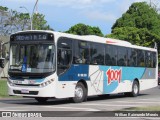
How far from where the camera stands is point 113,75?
963 inches

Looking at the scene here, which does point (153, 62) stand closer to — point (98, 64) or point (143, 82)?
point (143, 82)

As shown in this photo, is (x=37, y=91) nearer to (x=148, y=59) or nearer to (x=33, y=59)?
(x=33, y=59)

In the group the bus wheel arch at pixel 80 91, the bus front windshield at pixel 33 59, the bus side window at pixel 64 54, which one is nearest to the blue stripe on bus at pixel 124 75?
the bus wheel arch at pixel 80 91

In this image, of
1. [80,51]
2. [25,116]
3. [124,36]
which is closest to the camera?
[25,116]

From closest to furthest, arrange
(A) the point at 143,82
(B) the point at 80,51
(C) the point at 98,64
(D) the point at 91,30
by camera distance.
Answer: (B) the point at 80,51 < (C) the point at 98,64 < (A) the point at 143,82 < (D) the point at 91,30

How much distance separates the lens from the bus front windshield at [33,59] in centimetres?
1916

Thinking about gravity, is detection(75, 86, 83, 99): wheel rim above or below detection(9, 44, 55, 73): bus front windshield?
below

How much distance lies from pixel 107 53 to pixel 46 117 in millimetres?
10398

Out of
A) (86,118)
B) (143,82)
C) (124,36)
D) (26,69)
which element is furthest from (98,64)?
(124,36)

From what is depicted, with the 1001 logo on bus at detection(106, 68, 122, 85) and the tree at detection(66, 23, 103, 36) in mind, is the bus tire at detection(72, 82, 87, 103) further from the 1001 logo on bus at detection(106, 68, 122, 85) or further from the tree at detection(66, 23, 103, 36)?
the tree at detection(66, 23, 103, 36)

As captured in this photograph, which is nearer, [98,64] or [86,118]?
[86,118]

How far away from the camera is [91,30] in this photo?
82.2 meters

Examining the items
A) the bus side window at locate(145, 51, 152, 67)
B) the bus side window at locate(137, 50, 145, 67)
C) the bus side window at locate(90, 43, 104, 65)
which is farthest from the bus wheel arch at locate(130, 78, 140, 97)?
the bus side window at locate(90, 43, 104, 65)

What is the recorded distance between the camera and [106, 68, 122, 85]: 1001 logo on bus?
23992 mm
